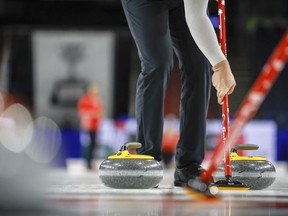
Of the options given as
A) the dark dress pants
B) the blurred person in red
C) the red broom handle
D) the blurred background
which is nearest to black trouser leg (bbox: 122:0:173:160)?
the dark dress pants

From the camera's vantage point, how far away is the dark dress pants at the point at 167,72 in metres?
3.05

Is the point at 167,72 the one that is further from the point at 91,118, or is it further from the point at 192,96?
the point at 91,118

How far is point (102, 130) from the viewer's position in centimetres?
1222

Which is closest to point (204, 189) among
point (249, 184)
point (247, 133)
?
point (249, 184)

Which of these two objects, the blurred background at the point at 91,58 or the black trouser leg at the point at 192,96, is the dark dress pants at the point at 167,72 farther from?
the blurred background at the point at 91,58

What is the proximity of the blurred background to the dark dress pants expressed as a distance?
10530 millimetres

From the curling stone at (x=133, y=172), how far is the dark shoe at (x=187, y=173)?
0.10m

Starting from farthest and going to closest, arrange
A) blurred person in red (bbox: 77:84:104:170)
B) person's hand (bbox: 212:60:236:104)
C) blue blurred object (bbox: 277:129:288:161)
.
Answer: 1. blue blurred object (bbox: 277:129:288:161)
2. blurred person in red (bbox: 77:84:104:170)
3. person's hand (bbox: 212:60:236:104)

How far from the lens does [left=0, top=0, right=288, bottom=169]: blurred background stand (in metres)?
13.9

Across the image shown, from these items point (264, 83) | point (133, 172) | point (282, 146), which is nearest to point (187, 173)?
point (133, 172)

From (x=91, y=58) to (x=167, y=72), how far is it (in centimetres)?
1161

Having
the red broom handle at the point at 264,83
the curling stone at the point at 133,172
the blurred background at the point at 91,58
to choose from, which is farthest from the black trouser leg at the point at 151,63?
the blurred background at the point at 91,58

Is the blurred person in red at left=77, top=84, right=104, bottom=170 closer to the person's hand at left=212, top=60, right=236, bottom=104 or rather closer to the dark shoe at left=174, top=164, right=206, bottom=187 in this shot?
the dark shoe at left=174, top=164, right=206, bottom=187

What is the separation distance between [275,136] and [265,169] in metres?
9.05
